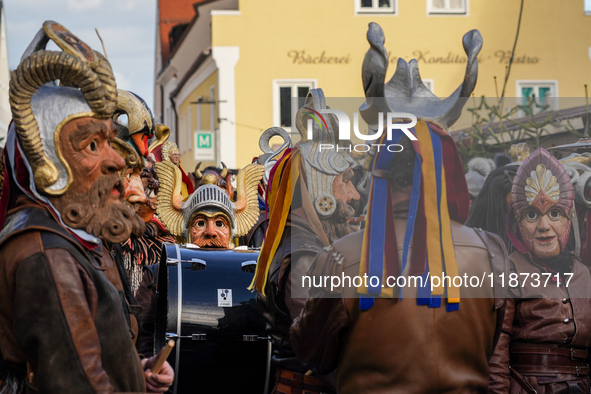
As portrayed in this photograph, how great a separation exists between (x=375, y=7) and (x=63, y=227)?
18720 mm

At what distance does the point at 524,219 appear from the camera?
4.64m

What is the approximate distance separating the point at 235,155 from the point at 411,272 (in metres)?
18.2

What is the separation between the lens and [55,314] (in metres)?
2.38

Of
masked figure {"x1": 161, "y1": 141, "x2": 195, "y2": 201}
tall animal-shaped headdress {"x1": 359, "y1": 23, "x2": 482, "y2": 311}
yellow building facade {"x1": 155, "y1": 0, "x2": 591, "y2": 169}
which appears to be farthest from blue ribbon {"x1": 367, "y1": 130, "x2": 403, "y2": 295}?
yellow building facade {"x1": 155, "y1": 0, "x2": 591, "y2": 169}

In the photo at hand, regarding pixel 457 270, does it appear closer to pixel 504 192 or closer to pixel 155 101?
pixel 504 192

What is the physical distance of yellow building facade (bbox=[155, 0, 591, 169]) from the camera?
65.4 ft

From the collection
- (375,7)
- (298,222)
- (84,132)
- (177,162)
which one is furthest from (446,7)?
(84,132)

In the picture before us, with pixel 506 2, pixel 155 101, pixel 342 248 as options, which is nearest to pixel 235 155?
pixel 506 2

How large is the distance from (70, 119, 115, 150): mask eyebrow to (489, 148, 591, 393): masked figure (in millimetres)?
2661

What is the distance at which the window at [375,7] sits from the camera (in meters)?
20.0

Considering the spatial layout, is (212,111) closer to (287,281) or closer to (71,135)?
(287,281)

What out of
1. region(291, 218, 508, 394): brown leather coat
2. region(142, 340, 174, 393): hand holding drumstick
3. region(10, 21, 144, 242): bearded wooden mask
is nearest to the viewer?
region(10, 21, 144, 242): bearded wooden mask

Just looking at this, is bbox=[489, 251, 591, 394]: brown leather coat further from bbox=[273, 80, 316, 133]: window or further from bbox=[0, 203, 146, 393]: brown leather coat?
bbox=[273, 80, 316, 133]: window

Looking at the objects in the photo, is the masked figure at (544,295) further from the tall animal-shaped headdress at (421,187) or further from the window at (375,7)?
the window at (375,7)
